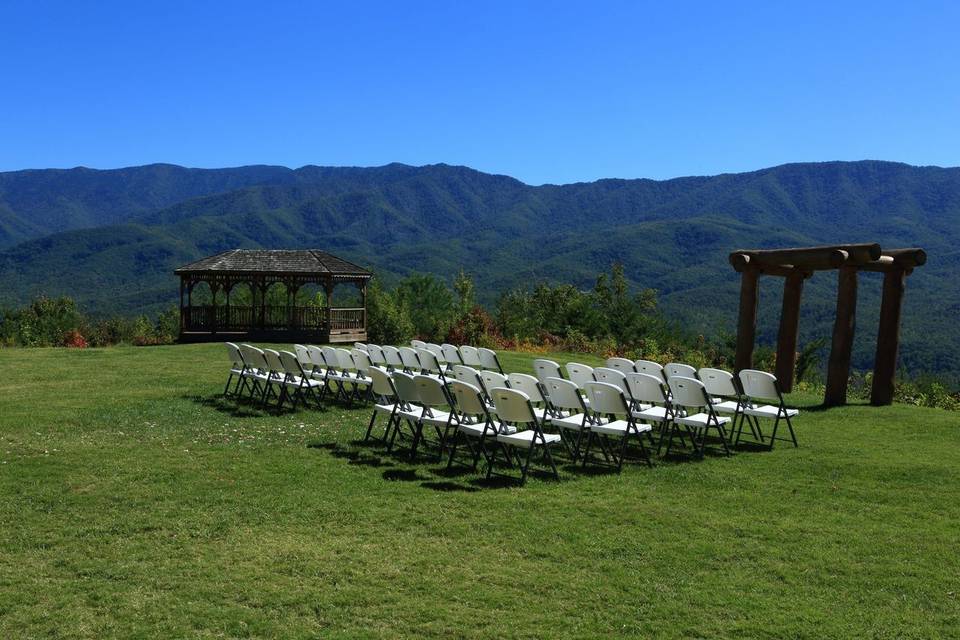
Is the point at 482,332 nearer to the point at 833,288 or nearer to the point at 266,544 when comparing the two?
the point at 266,544

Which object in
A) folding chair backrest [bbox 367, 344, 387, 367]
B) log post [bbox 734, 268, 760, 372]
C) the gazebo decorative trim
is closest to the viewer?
folding chair backrest [bbox 367, 344, 387, 367]

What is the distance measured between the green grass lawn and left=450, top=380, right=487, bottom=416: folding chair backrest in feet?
1.90

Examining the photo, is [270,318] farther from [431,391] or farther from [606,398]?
[606,398]

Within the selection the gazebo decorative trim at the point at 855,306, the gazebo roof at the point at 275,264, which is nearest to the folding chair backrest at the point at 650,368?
the gazebo decorative trim at the point at 855,306

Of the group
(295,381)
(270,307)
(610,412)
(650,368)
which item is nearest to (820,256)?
(650,368)

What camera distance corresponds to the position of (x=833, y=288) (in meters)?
98.2

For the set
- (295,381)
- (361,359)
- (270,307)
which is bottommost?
(270,307)

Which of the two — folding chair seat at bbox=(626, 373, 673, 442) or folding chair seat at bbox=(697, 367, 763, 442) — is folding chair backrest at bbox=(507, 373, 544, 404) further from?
folding chair seat at bbox=(697, 367, 763, 442)

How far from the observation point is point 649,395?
7684 mm

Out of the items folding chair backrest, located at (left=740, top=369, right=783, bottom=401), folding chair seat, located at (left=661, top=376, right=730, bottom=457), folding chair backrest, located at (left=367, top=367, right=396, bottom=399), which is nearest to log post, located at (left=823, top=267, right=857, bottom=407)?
folding chair backrest, located at (left=740, top=369, right=783, bottom=401)

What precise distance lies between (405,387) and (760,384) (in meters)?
3.58

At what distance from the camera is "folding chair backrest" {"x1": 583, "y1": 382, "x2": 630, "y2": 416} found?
702 centimetres

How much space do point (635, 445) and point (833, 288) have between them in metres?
98.7

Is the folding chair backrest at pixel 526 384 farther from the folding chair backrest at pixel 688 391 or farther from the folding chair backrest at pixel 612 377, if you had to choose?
the folding chair backrest at pixel 688 391
